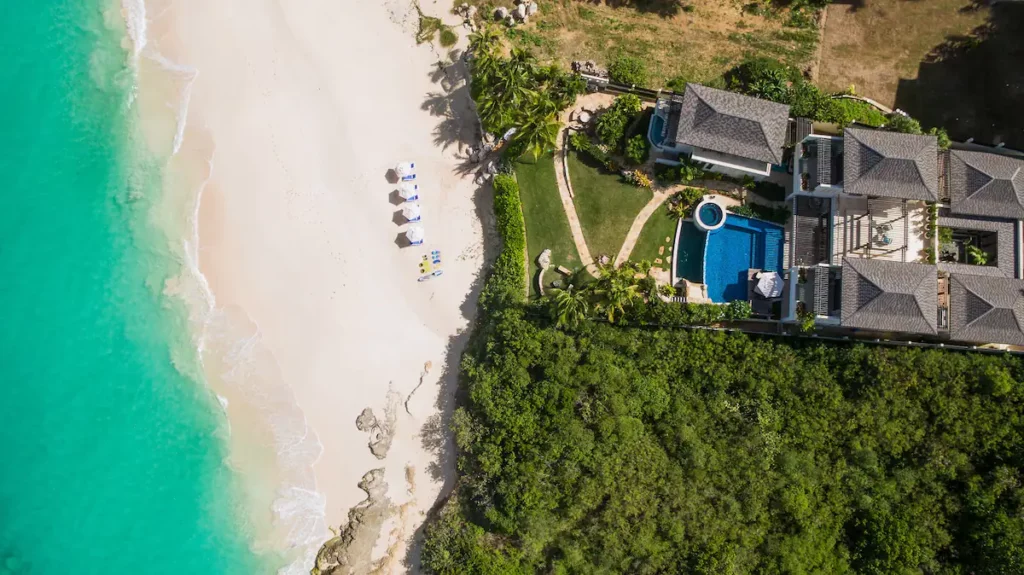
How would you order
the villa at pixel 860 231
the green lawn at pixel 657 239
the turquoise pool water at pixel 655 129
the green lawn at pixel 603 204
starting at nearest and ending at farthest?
the villa at pixel 860 231 → the turquoise pool water at pixel 655 129 → the green lawn at pixel 657 239 → the green lawn at pixel 603 204

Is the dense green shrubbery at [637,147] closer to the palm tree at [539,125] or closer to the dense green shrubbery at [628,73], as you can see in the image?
the dense green shrubbery at [628,73]

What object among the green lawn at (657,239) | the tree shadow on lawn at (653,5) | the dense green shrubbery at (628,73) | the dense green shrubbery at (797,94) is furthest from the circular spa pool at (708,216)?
the tree shadow on lawn at (653,5)

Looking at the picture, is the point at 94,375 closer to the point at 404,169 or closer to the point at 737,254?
the point at 404,169

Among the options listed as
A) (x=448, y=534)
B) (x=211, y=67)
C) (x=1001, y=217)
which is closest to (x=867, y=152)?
(x=1001, y=217)

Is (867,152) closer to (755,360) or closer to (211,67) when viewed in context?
(755,360)

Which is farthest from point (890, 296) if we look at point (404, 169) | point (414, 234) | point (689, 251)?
point (404, 169)

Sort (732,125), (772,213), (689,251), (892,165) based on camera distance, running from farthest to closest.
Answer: (689,251), (772,213), (732,125), (892,165)
